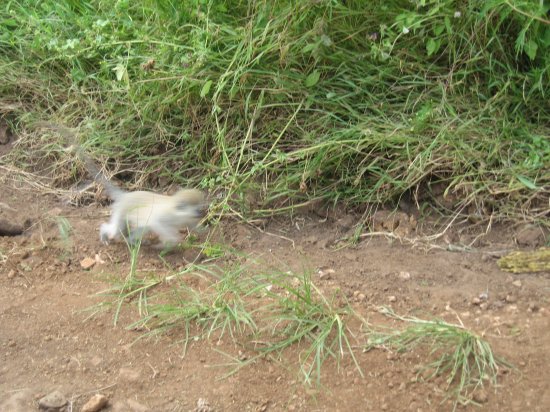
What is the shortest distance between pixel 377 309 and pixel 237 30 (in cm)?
207

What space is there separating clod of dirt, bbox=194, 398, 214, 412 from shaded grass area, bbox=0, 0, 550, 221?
1584mm

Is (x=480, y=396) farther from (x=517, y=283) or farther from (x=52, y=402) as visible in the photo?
(x=52, y=402)

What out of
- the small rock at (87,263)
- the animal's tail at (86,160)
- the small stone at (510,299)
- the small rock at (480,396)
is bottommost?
the small stone at (510,299)

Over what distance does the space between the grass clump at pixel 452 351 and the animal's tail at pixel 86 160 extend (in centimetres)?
213

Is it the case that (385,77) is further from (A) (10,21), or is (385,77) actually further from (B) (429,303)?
(A) (10,21)

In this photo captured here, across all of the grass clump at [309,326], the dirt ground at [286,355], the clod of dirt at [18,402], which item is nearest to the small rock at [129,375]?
the dirt ground at [286,355]

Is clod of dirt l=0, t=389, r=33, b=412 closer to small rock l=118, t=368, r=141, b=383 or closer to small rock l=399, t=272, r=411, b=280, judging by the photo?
small rock l=118, t=368, r=141, b=383

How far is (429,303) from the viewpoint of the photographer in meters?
3.78

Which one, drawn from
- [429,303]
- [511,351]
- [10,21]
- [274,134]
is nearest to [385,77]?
[274,134]

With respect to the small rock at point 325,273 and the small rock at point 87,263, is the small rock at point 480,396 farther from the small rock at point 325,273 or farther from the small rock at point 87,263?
the small rock at point 87,263

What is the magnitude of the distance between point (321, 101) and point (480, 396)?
2.23 m

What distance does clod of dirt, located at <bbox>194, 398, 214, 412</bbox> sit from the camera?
10.6ft

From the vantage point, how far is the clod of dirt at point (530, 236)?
4145mm

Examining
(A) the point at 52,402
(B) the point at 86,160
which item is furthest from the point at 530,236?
(B) the point at 86,160
